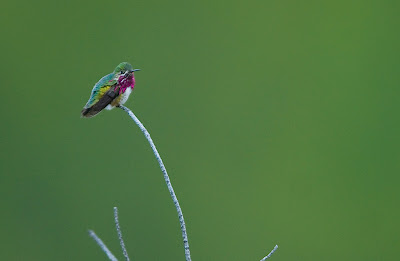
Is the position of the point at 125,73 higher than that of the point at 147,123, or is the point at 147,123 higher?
the point at 147,123

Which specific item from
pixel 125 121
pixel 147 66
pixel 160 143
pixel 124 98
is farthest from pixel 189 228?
pixel 124 98

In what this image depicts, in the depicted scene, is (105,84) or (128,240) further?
(128,240)

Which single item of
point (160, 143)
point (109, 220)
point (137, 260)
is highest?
point (160, 143)

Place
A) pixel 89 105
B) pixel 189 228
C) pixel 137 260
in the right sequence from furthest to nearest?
pixel 189 228, pixel 137 260, pixel 89 105

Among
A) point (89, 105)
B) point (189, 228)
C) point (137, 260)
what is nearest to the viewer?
point (89, 105)

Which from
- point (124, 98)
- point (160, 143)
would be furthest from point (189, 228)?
point (124, 98)

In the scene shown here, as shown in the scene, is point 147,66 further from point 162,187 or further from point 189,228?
point 189,228
